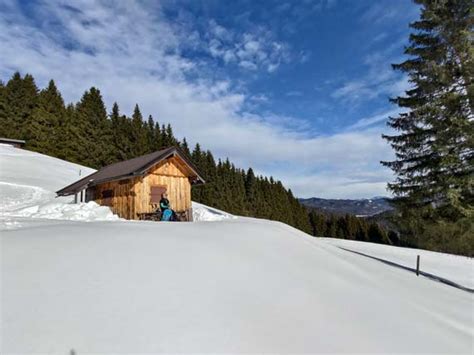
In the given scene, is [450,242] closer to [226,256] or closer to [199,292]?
[226,256]

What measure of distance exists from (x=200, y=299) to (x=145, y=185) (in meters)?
12.6

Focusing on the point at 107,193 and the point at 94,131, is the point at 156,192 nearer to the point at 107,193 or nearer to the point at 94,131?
the point at 107,193

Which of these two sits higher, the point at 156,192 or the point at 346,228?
the point at 156,192

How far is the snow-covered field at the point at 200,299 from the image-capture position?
346 cm

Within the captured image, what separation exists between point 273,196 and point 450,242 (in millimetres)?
58483

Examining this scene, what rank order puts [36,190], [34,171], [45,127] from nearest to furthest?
[36,190]
[34,171]
[45,127]

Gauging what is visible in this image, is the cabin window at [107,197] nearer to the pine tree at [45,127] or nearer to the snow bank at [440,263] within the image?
the snow bank at [440,263]

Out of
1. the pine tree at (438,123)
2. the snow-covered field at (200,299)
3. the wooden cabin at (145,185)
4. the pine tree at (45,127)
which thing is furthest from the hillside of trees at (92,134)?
the snow-covered field at (200,299)

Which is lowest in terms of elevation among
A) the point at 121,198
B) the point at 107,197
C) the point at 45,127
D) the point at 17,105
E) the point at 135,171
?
the point at 121,198

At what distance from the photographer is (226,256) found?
20.6ft

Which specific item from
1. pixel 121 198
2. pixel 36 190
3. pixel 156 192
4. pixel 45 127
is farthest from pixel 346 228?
pixel 121 198

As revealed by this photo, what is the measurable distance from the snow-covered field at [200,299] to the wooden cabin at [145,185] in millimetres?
8108

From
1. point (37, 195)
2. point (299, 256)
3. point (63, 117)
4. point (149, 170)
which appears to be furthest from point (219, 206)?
point (299, 256)

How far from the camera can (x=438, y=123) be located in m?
14.5
